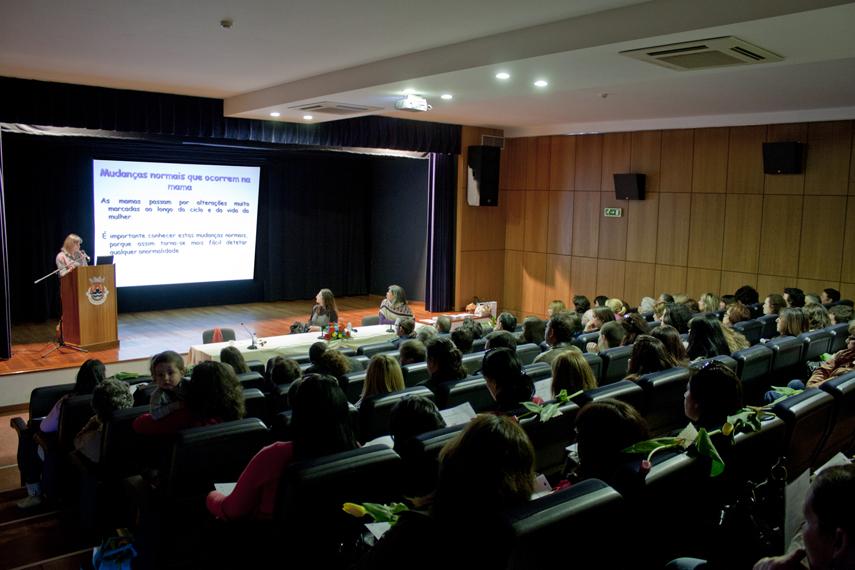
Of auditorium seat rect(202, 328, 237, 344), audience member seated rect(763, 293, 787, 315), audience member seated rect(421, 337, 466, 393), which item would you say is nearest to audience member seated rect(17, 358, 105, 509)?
audience member seated rect(421, 337, 466, 393)

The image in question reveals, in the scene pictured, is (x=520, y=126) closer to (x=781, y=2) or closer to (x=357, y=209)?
(x=357, y=209)

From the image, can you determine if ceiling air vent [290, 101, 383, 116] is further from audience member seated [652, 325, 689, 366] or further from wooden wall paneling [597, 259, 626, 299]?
wooden wall paneling [597, 259, 626, 299]

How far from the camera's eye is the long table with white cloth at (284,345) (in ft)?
22.0

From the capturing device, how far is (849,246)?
8391 mm

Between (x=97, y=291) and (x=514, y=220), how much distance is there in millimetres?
6887

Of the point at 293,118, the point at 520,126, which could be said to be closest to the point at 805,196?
the point at 520,126

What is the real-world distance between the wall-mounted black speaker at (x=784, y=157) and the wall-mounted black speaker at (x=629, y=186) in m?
1.82

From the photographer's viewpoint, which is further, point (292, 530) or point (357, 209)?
point (357, 209)

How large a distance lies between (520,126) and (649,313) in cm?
524

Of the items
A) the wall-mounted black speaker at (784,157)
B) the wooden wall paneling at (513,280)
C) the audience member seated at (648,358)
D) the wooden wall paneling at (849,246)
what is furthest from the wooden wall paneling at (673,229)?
the audience member seated at (648,358)

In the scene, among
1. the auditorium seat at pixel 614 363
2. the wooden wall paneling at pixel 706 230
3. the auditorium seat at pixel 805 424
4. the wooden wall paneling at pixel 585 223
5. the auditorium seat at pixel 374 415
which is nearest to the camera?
the auditorium seat at pixel 805 424

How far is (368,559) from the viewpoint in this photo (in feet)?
5.37

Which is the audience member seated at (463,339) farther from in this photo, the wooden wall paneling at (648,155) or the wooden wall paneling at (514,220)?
the wooden wall paneling at (514,220)

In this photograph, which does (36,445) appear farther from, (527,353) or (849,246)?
(849,246)
